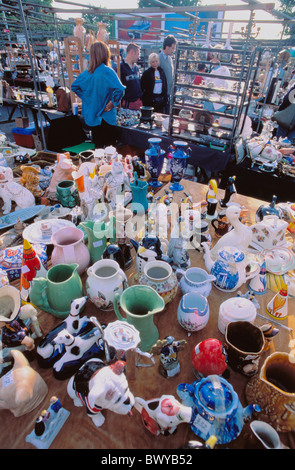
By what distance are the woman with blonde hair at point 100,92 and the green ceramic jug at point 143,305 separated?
2465 millimetres

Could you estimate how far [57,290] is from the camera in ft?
3.25

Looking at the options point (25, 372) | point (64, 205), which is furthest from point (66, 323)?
point (64, 205)

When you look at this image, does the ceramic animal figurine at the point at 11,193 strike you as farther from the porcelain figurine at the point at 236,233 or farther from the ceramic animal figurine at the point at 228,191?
the ceramic animal figurine at the point at 228,191

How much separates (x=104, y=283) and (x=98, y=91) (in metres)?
2.45

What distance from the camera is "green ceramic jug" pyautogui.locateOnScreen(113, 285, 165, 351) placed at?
2.93ft

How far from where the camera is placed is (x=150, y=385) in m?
0.88

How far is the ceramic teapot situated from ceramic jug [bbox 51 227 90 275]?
1.97 feet

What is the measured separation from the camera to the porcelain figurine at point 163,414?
67cm

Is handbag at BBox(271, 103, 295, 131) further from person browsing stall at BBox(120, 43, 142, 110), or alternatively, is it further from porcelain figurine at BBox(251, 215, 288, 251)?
porcelain figurine at BBox(251, 215, 288, 251)

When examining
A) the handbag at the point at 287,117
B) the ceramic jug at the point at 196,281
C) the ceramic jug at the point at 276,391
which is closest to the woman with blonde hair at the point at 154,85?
the handbag at the point at 287,117

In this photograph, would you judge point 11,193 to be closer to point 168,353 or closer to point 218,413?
point 168,353

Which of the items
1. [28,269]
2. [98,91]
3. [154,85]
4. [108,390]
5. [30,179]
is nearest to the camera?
[108,390]

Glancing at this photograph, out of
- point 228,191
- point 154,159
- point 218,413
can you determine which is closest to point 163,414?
point 218,413
